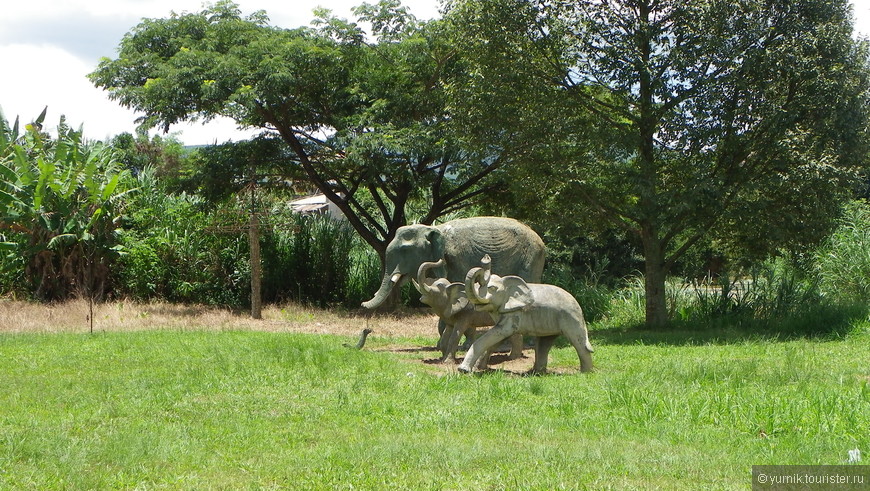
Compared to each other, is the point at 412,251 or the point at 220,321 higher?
the point at 412,251

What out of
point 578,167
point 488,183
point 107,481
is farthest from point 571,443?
point 488,183

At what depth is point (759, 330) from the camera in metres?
14.1

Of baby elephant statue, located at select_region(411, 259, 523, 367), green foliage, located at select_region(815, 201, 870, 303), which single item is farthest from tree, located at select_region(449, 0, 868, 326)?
baby elephant statue, located at select_region(411, 259, 523, 367)

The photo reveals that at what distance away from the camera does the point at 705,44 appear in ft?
45.4

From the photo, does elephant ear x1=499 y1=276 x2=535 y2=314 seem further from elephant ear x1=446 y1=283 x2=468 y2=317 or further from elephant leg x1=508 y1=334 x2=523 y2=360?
elephant leg x1=508 y1=334 x2=523 y2=360

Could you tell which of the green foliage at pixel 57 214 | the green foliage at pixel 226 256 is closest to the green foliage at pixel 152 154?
the green foliage at pixel 226 256

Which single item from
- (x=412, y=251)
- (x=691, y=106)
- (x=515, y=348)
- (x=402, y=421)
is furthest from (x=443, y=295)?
(x=691, y=106)

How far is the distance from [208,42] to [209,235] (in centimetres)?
424

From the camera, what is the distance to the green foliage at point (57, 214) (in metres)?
16.5

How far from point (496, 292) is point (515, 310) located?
0.28 meters

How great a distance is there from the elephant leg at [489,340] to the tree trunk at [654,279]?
7.17 metres

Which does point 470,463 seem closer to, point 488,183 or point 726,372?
point 726,372

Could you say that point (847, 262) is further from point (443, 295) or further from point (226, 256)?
point (226, 256)

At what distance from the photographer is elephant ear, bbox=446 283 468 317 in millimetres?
10625
